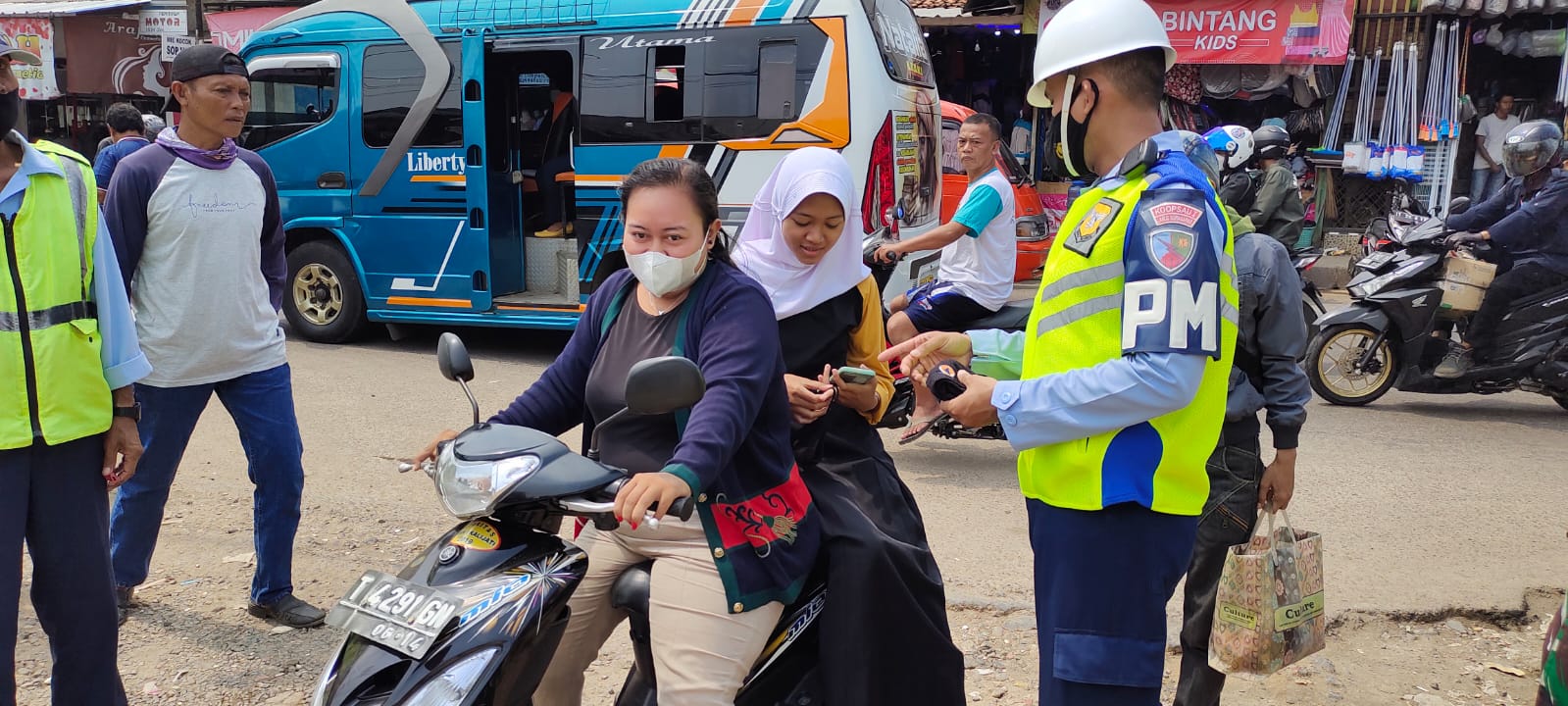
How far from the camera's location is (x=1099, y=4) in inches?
79.3

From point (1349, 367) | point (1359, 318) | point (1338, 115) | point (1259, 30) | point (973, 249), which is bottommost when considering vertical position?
point (1349, 367)

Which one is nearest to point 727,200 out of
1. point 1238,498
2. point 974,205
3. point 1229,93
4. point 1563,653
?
point 974,205

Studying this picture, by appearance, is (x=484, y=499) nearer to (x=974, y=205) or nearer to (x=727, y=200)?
(x=974, y=205)

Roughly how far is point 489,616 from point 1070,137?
134cm

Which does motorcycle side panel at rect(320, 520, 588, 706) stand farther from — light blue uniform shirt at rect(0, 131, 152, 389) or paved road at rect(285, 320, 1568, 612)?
paved road at rect(285, 320, 1568, 612)

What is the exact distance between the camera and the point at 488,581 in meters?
1.93

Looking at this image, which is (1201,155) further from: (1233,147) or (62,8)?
(62,8)

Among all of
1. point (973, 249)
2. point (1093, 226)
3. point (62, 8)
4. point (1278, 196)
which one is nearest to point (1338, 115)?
point (1278, 196)

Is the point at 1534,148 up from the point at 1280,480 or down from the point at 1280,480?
up

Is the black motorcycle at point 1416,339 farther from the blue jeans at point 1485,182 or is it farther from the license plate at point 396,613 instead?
the license plate at point 396,613

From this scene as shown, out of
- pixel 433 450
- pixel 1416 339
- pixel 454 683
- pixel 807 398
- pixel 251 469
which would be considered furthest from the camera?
pixel 1416 339

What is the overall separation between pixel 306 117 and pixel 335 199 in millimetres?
743

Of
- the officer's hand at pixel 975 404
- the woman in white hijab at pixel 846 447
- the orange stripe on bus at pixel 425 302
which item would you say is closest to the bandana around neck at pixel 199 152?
the woman in white hijab at pixel 846 447

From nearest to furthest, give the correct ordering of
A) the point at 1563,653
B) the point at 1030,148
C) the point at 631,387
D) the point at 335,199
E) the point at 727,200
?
the point at 1563,653
the point at 631,387
the point at 727,200
the point at 335,199
the point at 1030,148
